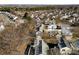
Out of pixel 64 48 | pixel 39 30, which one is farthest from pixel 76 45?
pixel 39 30

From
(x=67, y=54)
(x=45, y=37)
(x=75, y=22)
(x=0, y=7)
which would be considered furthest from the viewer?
(x=0, y=7)

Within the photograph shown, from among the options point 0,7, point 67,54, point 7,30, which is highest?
point 0,7

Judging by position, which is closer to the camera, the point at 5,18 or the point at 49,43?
the point at 49,43

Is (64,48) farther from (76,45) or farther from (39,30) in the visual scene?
(39,30)

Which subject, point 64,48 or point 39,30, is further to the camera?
point 39,30

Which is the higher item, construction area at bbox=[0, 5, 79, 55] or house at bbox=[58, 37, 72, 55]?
construction area at bbox=[0, 5, 79, 55]

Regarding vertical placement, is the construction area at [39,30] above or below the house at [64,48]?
above

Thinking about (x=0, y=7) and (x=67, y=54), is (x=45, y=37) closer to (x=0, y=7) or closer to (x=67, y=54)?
(x=67, y=54)

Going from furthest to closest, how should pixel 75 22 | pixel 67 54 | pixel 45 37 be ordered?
pixel 75 22 < pixel 45 37 < pixel 67 54
